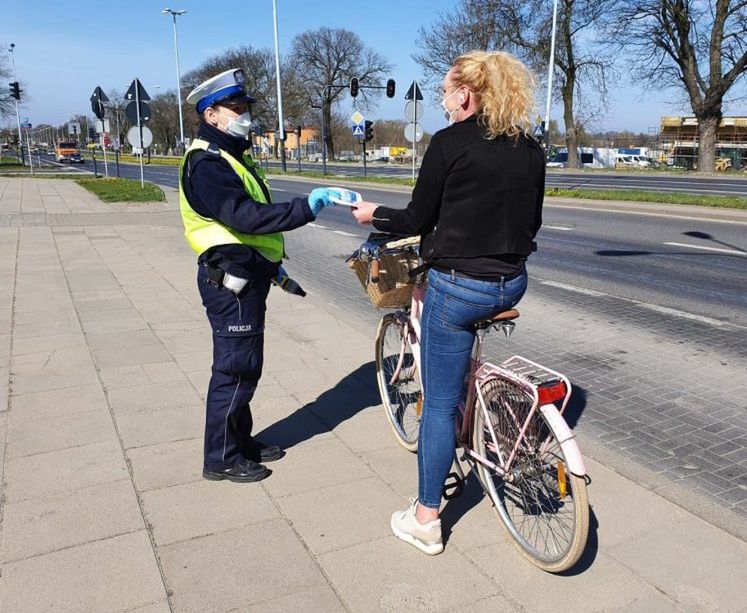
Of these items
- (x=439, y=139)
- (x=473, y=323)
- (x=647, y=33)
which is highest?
(x=647, y=33)

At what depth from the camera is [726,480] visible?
11.3 feet

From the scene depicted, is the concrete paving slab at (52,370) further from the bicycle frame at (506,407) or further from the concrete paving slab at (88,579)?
the bicycle frame at (506,407)

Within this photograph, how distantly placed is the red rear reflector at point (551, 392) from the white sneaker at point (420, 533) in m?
0.72

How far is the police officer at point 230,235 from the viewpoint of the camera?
2.86 meters

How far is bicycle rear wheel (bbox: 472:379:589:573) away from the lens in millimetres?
2480

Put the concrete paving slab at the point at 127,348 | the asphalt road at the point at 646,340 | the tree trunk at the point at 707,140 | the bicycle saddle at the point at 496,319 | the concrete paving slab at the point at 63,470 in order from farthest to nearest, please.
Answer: the tree trunk at the point at 707,140 → the concrete paving slab at the point at 127,348 → the asphalt road at the point at 646,340 → the concrete paving slab at the point at 63,470 → the bicycle saddle at the point at 496,319

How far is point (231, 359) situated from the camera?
3189mm

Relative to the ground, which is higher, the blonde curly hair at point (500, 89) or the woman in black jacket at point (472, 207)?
the blonde curly hair at point (500, 89)

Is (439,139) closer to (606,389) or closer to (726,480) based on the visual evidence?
(726,480)

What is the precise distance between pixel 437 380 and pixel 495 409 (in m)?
0.34

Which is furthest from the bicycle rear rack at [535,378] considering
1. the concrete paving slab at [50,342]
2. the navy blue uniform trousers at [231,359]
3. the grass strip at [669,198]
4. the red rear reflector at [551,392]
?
the grass strip at [669,198]

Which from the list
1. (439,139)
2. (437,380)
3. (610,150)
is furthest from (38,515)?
(610,150)

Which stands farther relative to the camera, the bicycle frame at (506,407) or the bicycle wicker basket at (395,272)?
the bicycle wicker basket at (395,272)

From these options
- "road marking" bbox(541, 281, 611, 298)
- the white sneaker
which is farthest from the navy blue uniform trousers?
"road marking" bbox(541, 281, 611, 298)
